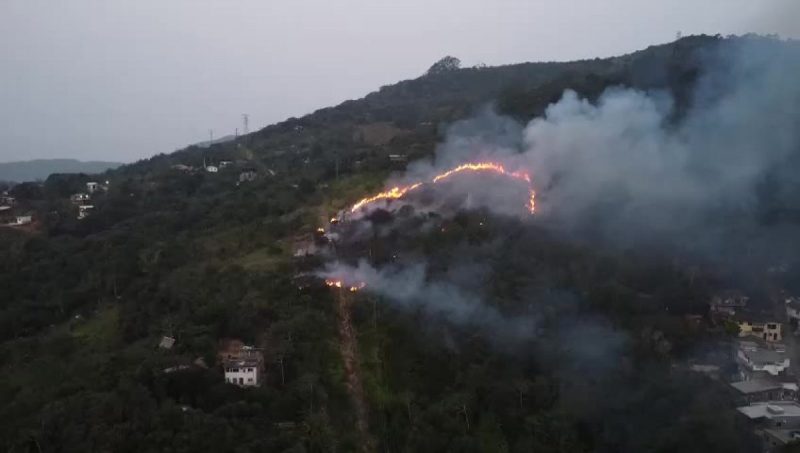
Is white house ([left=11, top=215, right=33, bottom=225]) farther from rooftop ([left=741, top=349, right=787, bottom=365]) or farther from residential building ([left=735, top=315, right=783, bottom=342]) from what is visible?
rooftop ([left=741, top=349, right=787, bottom=365])

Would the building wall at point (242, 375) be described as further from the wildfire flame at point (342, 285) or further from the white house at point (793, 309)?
the white house at point (793, 309)

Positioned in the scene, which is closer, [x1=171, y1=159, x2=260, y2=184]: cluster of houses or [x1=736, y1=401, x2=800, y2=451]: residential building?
[x1=736, y1=401, x2=800, y2=451]: residential building

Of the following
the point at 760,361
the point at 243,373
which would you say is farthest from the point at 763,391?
the point at 243,373

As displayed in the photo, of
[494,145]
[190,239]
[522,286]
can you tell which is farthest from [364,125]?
[522,286]

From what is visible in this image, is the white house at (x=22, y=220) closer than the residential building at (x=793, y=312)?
No

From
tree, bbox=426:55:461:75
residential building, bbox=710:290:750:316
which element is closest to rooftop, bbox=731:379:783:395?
residential building, bbox=710:290:750:316

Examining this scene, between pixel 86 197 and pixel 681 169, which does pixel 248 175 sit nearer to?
pixel 86 197

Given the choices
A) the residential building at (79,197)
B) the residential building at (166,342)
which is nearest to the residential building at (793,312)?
the residential building at (166,342)
